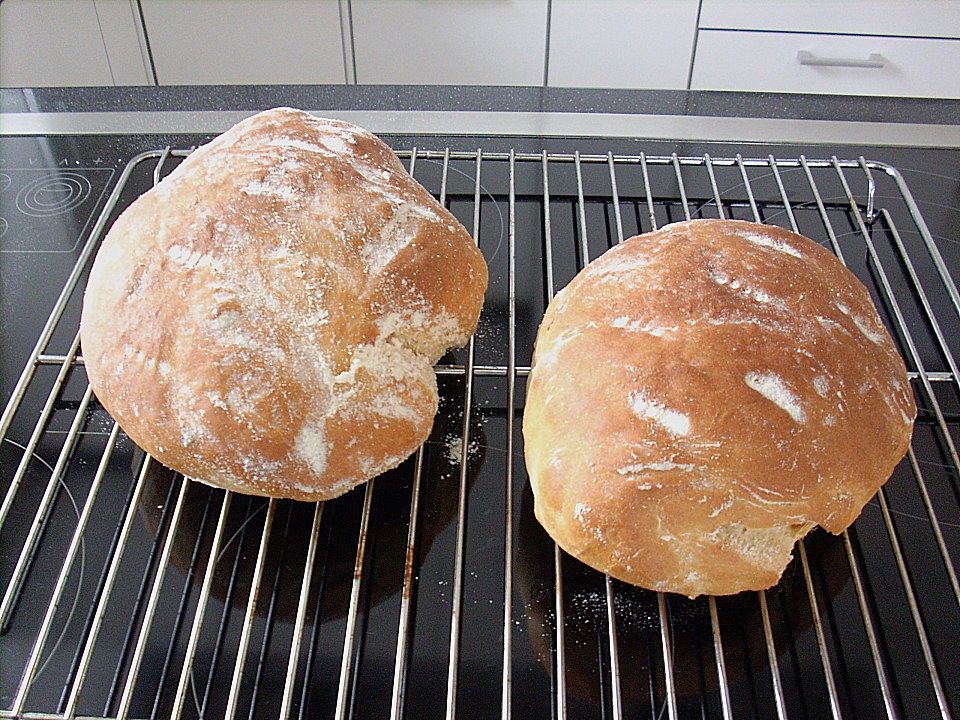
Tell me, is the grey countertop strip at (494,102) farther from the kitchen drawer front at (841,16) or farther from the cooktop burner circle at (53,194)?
the kitchen drawer front at (841,16)

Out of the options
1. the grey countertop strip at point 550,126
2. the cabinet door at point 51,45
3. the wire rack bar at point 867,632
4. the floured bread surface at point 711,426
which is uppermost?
the floured bread surface at point 711,426

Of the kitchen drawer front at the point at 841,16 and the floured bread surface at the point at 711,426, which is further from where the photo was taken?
the kitchen drawer front at the point at 841,16

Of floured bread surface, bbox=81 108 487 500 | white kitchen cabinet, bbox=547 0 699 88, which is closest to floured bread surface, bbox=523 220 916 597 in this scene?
floured bread surface, bbox=81 108 487 500

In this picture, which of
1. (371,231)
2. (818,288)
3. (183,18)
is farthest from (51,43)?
(818,288)

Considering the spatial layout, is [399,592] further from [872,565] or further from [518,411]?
[872,565]

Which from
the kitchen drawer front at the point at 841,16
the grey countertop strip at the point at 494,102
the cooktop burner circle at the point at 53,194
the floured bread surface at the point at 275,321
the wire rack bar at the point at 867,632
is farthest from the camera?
the kitchen drawer front at the point at 841,16

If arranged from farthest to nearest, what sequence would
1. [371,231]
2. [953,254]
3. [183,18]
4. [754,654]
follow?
[183,18]
[953,254]
[371,231]
[754,654]

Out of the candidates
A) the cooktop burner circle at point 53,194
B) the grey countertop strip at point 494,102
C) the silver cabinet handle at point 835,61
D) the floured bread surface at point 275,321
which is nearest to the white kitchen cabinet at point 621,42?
the silver cabinet handle at point 835,61

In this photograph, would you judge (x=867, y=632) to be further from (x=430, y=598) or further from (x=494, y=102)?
(x=494, y=102)

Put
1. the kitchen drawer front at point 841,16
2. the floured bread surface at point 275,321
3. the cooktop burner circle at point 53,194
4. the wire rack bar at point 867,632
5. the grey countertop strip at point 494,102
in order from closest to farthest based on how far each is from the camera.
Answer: the wire rack bar at point 867,632 → the floured bread surface at point 275,321 → the cooktop burner circle at point 53,194 → the grey countertop strip at point 494,102 → the kitchen drawer front at point 841,16
